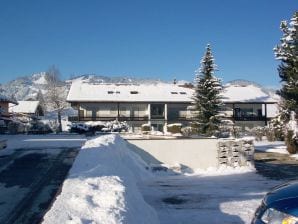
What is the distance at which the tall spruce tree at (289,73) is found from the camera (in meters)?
28.8

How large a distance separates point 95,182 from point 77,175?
3.68ft

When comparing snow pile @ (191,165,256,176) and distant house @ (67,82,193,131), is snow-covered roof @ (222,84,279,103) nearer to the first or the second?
distant house @ (67,82,193,131)

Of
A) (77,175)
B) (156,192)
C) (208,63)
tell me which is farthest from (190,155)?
(208,63)

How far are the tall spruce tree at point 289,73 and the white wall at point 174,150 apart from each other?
9.30m

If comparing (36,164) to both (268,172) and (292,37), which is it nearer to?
(268,172)

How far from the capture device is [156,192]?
13.4 metres

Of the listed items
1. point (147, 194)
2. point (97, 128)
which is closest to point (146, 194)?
point (147, 194)

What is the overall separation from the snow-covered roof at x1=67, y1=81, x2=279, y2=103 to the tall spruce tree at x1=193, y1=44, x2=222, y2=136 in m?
17.0

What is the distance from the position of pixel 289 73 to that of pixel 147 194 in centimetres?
1940

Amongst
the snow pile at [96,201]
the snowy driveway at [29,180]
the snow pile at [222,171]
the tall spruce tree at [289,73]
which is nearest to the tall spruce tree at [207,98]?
the tall spruce tree at [289,73]

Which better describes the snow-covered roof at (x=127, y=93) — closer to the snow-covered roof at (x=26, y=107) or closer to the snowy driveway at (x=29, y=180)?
the snow-covered roof at (x=26, y=107)

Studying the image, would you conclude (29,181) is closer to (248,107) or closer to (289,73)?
(289,73)

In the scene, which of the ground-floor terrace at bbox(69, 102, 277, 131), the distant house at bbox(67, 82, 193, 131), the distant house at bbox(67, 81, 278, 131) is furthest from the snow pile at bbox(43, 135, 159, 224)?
the ground-floor terrace at bbox(69, 102, 277, 131)

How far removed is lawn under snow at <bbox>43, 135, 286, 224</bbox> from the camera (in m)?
6.40
